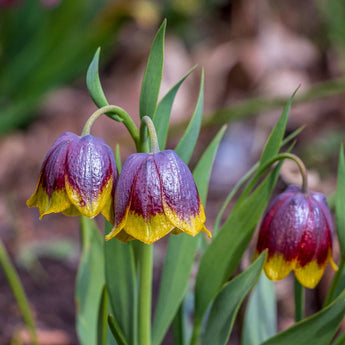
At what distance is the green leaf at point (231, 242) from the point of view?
917 mm

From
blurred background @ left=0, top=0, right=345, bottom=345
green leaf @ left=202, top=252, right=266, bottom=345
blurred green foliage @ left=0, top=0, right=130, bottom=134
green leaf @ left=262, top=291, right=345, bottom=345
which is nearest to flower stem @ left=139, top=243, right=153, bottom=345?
green leaf @ left=202, top=252, right=266, bottom=345

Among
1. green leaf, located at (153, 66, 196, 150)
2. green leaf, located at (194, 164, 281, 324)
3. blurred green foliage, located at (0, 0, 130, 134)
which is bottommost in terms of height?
green leaf, located at (194, 164, 281, 324)

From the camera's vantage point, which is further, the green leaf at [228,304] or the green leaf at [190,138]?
the green leaf at [190,138]

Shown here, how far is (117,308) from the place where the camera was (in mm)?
999

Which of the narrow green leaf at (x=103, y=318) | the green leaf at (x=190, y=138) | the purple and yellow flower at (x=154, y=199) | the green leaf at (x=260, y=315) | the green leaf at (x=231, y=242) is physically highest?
the green leaf at (x=190, y=138)

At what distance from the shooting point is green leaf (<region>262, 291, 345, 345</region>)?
0.84 metres

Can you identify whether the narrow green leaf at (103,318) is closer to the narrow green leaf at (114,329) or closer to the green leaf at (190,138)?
the narrow green leaf at (114,329)

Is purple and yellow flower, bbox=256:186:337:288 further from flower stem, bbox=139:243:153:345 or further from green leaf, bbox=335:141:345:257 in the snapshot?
flower stem, bbox=139:243:153:345

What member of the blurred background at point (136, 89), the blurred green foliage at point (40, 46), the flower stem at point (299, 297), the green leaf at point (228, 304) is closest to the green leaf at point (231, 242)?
the green leaf at point (228, 304)

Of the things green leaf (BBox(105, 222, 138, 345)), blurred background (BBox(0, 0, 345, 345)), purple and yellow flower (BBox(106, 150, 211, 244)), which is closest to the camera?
purple and yellow flower (BBox(106, 150, 211, 244))

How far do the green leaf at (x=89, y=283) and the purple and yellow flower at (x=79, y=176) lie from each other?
32 centimetres

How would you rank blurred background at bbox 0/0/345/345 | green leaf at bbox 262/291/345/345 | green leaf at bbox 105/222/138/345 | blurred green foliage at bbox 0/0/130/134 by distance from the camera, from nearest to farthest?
green leaf at bbox 262/291/345/345 < green leaf at bbox 105/222/138/345 < blurred background at bbox 0/0/345/345 < blurred green foliage at bbox 0/0/130/134

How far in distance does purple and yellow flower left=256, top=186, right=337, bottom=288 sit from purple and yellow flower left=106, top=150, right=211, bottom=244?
18cm

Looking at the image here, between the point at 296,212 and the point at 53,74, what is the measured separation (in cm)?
250
